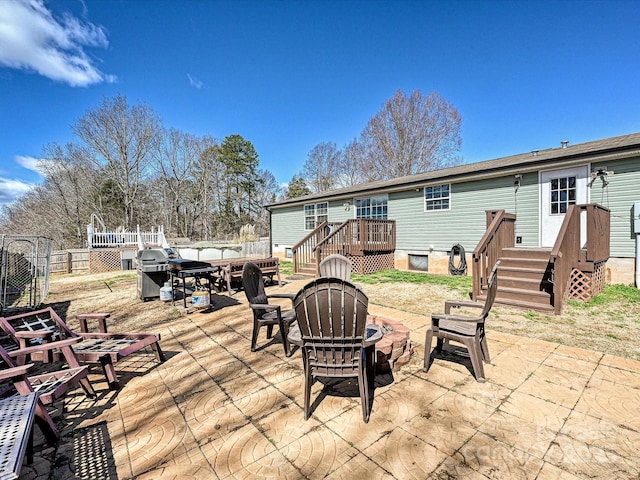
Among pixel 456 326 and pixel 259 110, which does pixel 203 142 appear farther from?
pixel 456 326

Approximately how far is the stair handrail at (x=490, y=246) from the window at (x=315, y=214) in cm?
834

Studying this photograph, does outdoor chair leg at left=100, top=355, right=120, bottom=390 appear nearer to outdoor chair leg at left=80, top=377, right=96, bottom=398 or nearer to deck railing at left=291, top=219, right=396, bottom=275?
outdoor chair leg at left=80, top=377, right=96, bottom=398

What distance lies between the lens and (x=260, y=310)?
3857mm

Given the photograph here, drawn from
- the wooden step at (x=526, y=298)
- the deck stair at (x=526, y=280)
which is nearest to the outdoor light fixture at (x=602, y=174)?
the deck stair at (x=526, y=280)

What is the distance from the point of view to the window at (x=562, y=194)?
758 cm

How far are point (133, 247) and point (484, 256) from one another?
52.1ft

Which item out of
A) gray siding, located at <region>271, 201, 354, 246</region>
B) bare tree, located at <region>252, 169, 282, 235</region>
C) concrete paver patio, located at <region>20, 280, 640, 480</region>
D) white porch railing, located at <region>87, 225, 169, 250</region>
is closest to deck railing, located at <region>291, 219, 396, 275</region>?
gray siding, located at <region>271, 201, 354, 246</region>

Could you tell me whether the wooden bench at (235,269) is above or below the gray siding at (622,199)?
below

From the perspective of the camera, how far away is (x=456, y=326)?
3260 millimetres

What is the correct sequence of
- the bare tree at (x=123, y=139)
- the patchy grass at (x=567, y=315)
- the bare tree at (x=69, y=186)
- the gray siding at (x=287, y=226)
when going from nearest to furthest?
the patchy grass at (x=567, y=315) < the gray siding at (x=287, y=226) < the bare tree at (x=123, y=139) < the bare tree at (x=69, y=186)

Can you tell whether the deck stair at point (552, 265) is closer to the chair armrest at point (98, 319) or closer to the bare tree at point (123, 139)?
the chair armrest at point (98, 319)

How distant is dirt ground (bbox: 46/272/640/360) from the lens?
4.02 metres

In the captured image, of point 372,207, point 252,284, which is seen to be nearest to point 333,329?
point 252,284

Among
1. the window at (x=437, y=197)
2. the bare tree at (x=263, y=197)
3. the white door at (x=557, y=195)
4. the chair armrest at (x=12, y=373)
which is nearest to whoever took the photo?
the chair armrest at (x=12, y=373)
